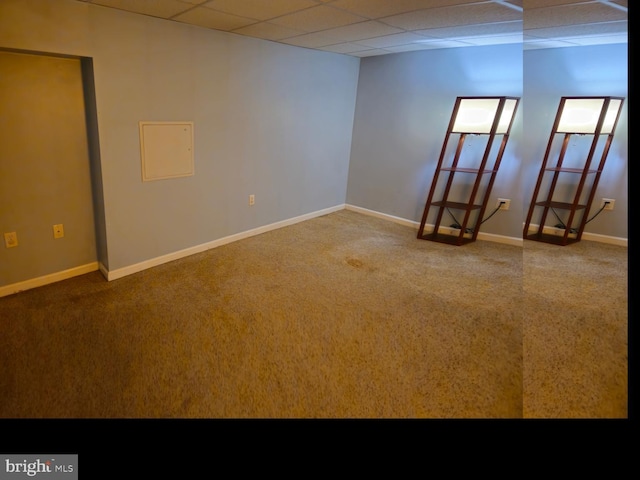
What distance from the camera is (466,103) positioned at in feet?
12.6

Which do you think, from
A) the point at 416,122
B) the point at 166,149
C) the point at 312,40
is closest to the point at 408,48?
the point at 416,122

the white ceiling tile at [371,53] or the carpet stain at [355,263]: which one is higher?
the white ceiling tile at [371,53]

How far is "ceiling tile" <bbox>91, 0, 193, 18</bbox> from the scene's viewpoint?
2342 millimetres

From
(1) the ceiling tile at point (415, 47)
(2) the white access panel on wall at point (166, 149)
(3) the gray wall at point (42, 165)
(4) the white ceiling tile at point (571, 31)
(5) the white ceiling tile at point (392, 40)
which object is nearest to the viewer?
(4) the white ceiling tile at point (571, 31)

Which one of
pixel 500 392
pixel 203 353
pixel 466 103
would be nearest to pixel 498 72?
pixel 466 103

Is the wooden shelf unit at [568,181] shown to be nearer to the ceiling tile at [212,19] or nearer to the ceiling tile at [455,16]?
the ceiling tile at [455,16]

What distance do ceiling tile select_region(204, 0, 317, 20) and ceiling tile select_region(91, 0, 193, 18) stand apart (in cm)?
18

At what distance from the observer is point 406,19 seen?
8.60 ft

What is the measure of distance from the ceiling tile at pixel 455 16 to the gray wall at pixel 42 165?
88.1 inches

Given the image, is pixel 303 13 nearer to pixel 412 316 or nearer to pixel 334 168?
pixel 412 316

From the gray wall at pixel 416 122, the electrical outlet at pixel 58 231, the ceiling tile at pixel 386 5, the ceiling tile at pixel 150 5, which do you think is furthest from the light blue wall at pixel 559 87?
the electrical outlet at pixel 58 231

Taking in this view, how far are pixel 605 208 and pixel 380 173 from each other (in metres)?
2.57

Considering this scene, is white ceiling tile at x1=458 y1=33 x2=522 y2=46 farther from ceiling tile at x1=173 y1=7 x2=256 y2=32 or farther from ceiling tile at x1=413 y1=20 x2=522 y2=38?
ceiling tile at x1=173 y1=7 x2=256 y2=32

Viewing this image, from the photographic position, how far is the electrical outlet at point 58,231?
282 centimetres
